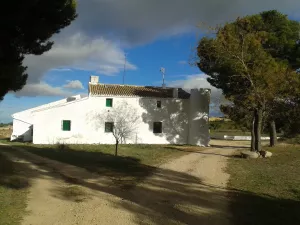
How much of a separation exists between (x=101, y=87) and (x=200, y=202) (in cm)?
2753

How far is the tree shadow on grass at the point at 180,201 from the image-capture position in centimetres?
687

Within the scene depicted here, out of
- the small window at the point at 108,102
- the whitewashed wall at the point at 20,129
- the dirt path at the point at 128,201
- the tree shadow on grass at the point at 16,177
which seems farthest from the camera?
the whitewashed wall at the point at 20,129

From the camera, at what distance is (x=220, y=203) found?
8.10 meters

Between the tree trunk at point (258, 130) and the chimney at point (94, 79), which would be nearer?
the tree trunk at point (258, 130)

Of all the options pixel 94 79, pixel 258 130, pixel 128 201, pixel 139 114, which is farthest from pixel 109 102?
pixel 128 201

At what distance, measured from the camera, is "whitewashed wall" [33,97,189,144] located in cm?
3191

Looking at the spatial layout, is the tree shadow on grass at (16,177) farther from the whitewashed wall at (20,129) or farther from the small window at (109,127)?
the whitewashed wall at (20,129)

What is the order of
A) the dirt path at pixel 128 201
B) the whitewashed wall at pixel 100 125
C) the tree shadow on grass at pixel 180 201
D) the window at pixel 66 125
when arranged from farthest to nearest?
the window at pixel 66 125 < the whitewashed wall at pixel 100 125 < the tree shadow on grass at pixel 180 201 < the dirt path at pixel 128 201

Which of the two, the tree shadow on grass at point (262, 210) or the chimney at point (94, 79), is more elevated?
the chimney at point (94, 79)

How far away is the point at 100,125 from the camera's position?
33.0m

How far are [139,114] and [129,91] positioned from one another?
2.65 metres

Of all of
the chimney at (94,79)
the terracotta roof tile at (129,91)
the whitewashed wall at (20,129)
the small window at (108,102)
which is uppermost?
the chimney at (94,79)

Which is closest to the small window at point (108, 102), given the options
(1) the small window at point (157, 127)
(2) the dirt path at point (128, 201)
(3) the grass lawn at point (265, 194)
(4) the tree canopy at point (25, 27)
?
(1) the small window at point (157, 127)

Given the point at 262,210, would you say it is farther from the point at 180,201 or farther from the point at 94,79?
the point at 94,79
